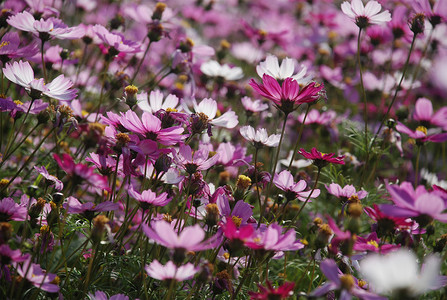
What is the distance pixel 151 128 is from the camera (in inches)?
34.8

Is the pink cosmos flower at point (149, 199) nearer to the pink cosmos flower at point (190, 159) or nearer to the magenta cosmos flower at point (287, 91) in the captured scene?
the pink cosmos flower at point (190, 159)

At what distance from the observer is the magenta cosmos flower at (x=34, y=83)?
94 cm

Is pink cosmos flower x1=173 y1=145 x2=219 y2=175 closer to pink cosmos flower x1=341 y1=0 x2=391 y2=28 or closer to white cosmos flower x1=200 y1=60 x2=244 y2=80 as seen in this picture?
pink cosmos flower x1=341 y1=0 x2=391 y2=28

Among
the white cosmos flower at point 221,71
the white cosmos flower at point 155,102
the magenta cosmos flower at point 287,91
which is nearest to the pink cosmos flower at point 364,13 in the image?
the magenta cosmos flower at point 287,91

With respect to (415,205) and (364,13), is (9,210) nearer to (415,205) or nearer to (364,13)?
(415,205)

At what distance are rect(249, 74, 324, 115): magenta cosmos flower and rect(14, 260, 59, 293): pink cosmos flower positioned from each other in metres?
0.47

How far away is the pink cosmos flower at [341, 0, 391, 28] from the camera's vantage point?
3.73 feet

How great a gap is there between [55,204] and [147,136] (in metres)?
0.21

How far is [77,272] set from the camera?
3.05 feet

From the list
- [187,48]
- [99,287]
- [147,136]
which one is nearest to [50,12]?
[187,48]

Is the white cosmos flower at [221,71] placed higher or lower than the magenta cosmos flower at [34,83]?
higher

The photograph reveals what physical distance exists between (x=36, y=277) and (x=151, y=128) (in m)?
0.31

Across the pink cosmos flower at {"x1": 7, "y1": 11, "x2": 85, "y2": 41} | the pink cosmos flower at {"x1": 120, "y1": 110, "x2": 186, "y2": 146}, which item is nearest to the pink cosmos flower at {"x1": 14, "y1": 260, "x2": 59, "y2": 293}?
the pink cosmos flower at {"x1": 120, "y1": 110, "x2": 186, "y2": 146}

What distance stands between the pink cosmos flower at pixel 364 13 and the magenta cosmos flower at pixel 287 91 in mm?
336
